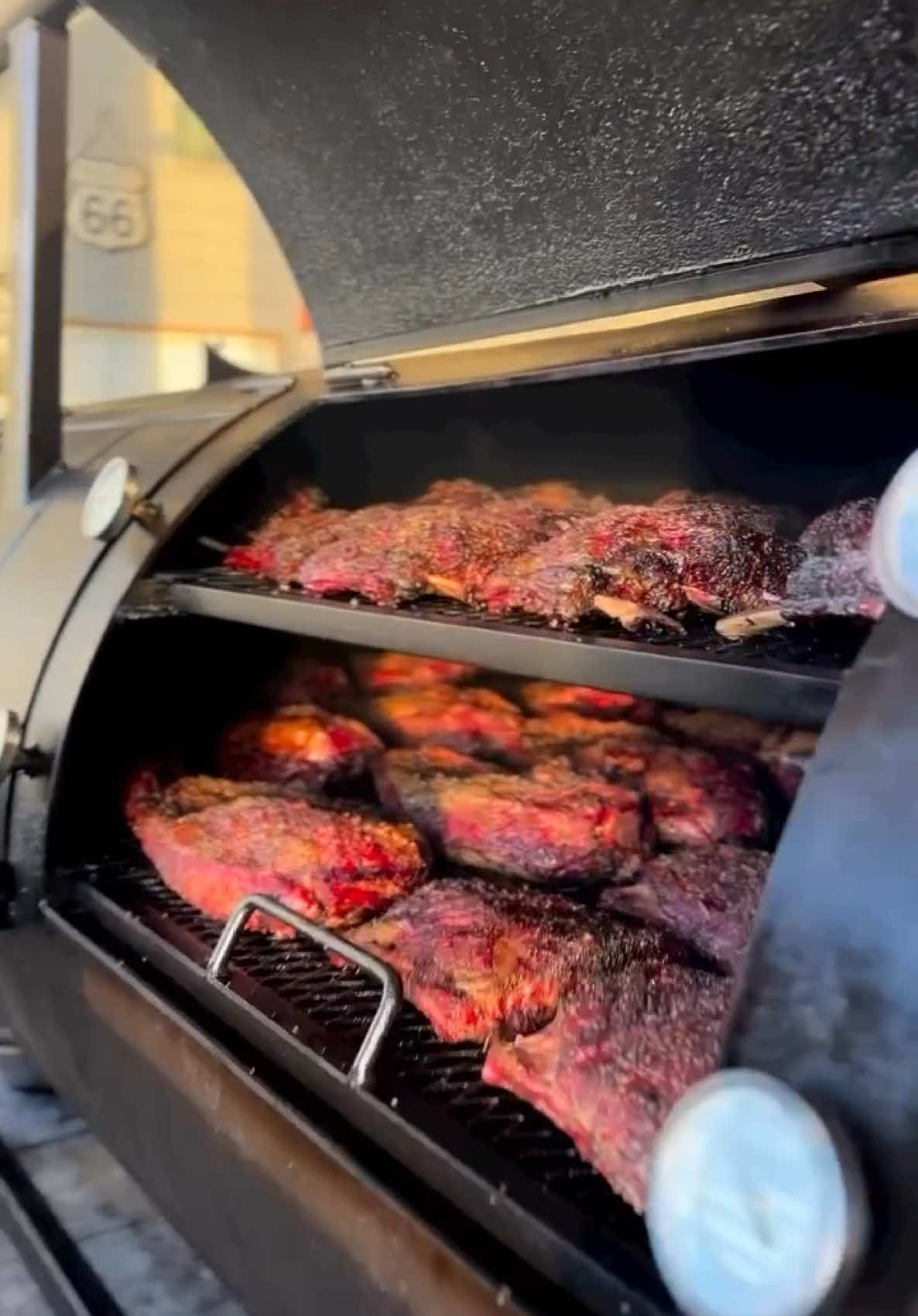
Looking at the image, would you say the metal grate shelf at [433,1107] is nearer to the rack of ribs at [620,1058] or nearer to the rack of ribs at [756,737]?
the rack of ribs at [620,1058]

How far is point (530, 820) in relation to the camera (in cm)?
151

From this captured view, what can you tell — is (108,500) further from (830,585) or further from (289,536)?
(830,585)

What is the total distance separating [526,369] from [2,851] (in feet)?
3.15

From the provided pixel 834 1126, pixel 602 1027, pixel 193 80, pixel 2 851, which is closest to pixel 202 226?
pixel 193 80

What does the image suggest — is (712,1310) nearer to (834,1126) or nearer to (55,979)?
(834,1126)

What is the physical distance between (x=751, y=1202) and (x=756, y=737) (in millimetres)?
1129

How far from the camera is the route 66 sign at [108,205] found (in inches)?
180

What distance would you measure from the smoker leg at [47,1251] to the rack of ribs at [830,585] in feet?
3.68

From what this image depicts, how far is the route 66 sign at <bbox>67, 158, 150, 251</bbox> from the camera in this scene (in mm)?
4578

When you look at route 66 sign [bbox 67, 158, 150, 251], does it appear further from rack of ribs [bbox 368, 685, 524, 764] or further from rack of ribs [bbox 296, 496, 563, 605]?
rack of ribs [bbox 296, 496, 563, 605]

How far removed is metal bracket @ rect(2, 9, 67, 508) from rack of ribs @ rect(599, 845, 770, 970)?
43.4 inches

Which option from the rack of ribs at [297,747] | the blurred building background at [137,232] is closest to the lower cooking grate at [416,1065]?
the rack of ribs at [297,747]

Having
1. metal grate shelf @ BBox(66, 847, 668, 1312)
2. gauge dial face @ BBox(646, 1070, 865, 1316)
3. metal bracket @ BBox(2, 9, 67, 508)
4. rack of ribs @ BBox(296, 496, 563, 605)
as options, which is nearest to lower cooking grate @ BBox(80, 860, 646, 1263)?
metal grate shelf @ BBox(66, 847, 668, 1312)

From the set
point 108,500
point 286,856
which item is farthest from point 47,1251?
point 108,500
